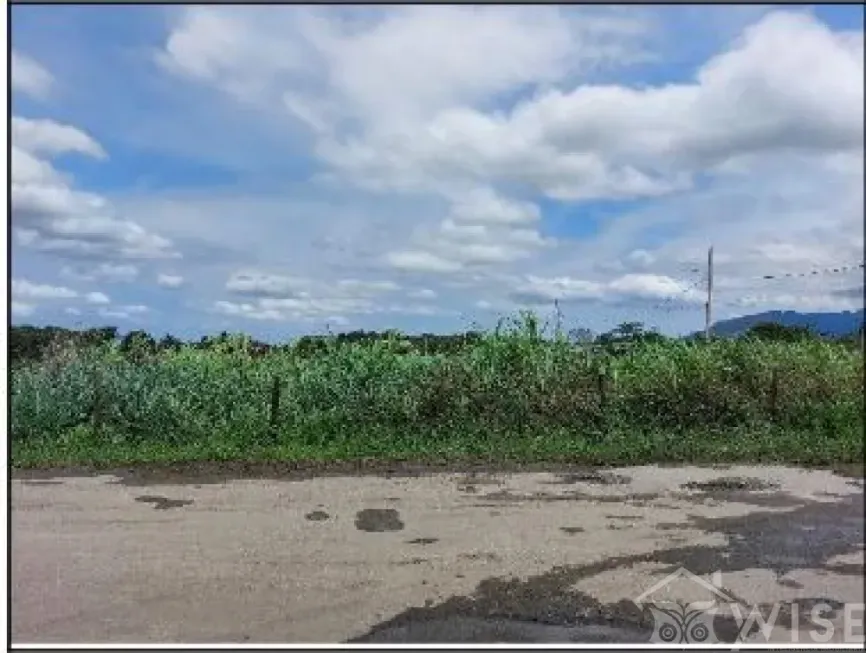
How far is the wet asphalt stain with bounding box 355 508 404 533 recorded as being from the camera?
5.85 m

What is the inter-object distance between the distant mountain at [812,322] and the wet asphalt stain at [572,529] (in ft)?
8.37

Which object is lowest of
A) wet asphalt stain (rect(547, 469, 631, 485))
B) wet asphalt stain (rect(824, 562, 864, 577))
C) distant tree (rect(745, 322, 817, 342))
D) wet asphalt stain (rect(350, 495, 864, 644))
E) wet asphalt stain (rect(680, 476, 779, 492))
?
wet asphalt stain (rect(350, 495, 864, 644))

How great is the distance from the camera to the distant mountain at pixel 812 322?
205 centimetres

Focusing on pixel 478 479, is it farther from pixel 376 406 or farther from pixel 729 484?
pixel 376 406

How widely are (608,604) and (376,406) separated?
20.5 feet

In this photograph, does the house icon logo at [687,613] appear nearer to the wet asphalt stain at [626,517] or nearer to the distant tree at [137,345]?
the wet asphalt stain at [626,517]

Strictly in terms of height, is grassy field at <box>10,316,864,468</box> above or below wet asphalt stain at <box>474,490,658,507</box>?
above

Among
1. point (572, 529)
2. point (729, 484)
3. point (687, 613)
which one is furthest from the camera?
point (729, 484)

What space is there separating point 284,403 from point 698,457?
4.77 metres

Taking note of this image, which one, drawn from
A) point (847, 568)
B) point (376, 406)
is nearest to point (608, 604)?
point (847, 568)

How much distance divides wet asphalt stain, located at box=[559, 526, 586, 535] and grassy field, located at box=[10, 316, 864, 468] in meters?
2.17

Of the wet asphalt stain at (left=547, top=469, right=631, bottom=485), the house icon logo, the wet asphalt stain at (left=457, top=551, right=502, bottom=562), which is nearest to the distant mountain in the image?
the house icon logo

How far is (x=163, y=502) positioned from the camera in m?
6.77

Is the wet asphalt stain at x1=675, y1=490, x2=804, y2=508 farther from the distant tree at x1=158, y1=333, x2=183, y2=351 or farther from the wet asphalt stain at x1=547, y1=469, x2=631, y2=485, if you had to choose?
the distant tree at x1=158, y1=333, x2=183, y2=351
